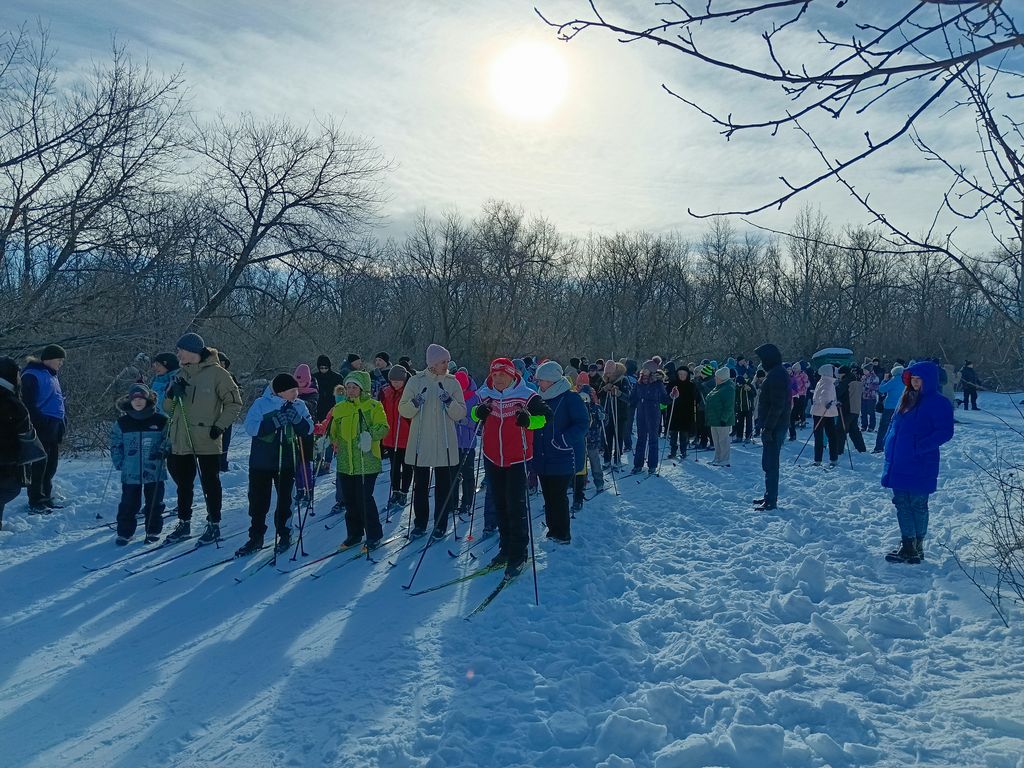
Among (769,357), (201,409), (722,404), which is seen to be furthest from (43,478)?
(722,404)

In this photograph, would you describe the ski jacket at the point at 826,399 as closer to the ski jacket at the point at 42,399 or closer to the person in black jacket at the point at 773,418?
the person in black jacket at the point at 773,418

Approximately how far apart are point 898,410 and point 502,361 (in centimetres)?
404

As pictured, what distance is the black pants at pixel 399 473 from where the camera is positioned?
890cm

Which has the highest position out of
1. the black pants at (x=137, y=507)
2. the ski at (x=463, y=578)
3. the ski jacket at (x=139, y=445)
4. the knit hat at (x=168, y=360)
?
the knit hat at (x=168, y=360)

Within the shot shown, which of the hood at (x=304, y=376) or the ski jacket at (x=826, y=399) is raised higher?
the hood at (x=304, y=376)

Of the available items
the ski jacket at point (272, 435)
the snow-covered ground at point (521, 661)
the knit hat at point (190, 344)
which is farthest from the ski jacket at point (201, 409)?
the snow-covered ground at point (521, 661)

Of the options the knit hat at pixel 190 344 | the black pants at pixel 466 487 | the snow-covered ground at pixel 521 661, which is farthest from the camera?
the black pants at pixel 466 487

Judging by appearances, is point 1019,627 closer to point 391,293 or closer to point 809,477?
point 809,477

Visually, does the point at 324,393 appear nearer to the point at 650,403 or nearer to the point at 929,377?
the point at 650,403

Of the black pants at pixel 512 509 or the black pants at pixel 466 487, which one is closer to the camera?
the black pants at pixel 512 509

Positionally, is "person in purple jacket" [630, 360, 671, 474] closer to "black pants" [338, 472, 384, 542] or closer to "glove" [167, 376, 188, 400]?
"black pants" [338, 472, 384, 542]

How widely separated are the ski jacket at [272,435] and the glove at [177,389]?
1036 mm

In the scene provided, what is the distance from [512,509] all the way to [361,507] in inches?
71.1

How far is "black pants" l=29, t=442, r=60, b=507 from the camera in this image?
8172 millimetres
